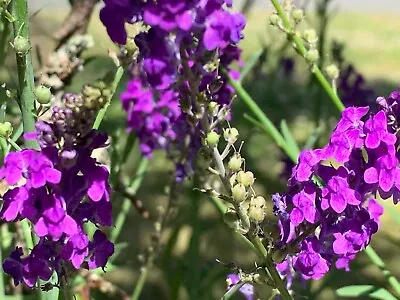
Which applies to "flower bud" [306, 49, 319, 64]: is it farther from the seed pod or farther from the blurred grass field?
the seed pod

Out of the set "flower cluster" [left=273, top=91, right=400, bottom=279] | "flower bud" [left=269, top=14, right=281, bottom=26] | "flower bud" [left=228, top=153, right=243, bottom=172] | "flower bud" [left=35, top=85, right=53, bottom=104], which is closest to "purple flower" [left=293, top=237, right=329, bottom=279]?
"flower cluster" [left=273, top=91, right=400, bottom=279]

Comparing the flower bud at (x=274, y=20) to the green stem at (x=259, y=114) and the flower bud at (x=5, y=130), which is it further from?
the flower bud at (x=5, y=130)

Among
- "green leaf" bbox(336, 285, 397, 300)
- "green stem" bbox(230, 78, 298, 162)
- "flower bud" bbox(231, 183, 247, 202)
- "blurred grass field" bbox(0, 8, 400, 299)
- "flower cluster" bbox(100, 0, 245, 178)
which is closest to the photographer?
"flower cluster" bbox(100, 0, 245, 178)

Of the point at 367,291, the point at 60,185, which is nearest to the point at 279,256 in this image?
the point at 60,185

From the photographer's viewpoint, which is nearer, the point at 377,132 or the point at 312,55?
the point at 377,132

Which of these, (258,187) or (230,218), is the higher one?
(230,218)

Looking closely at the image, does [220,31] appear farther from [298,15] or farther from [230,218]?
[298,15]
